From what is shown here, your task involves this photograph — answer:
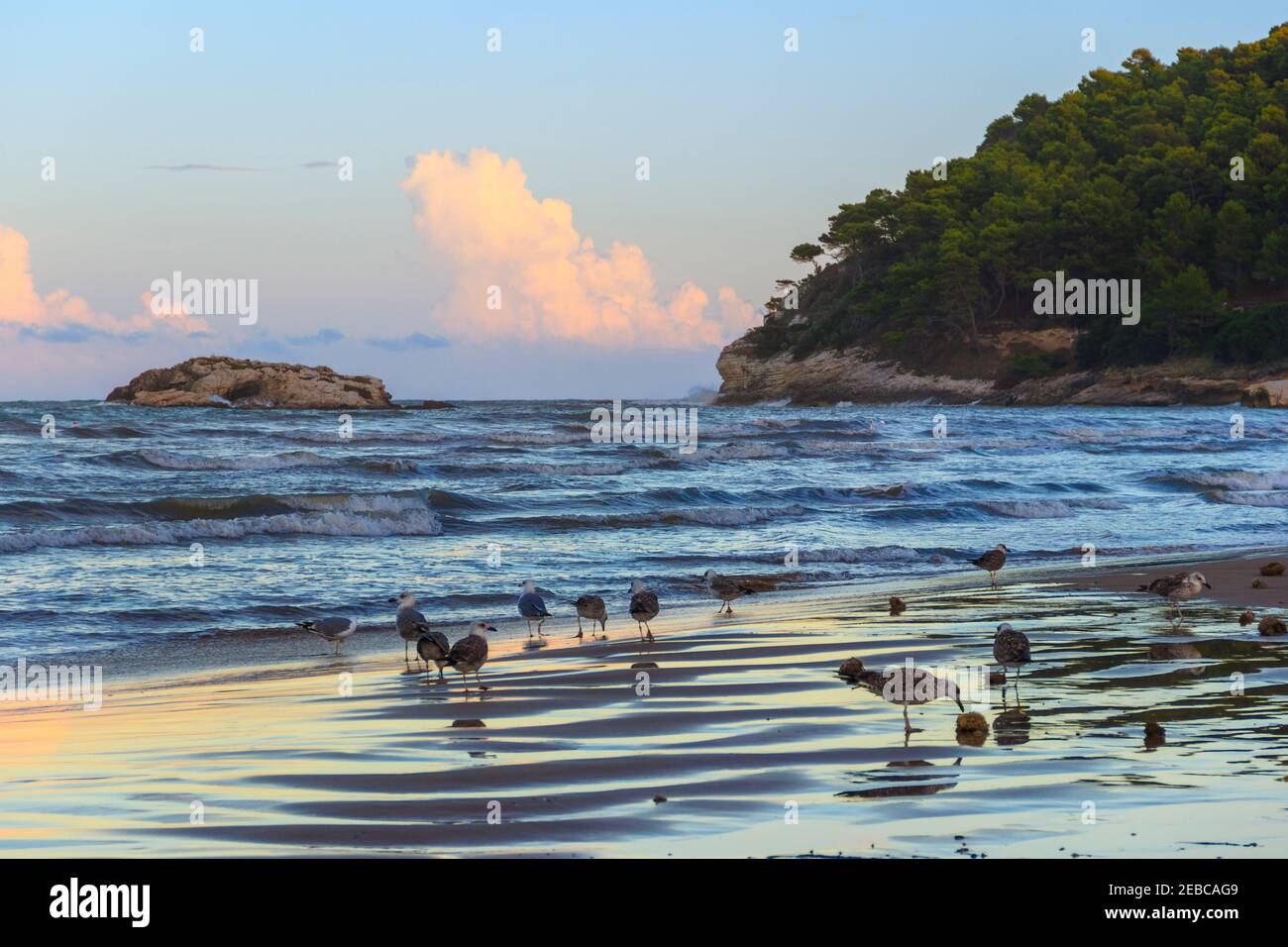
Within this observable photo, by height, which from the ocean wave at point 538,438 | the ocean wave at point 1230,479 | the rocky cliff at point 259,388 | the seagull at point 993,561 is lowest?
the seagull at point 993,561

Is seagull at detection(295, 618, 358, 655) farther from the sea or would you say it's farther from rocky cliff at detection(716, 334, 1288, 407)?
rocky cliff at detection(716, 334, 1288, 407)

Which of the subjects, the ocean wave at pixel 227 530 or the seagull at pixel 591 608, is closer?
the seagull at pixel 591 608

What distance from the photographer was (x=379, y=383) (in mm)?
85688

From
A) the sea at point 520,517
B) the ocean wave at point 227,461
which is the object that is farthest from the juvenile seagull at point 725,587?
the ocean wave at point 227,461

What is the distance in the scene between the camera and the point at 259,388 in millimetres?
82812

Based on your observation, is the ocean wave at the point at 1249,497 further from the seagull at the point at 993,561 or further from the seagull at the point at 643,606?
the seagull at the point at 643,606

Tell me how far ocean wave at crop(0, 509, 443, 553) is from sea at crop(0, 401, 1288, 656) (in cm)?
4

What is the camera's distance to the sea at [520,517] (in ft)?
52.0

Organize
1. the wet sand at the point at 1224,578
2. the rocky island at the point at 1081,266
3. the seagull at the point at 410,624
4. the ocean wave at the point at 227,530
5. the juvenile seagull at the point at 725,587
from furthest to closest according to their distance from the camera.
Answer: the rocky island at the point at 1081,266
the ocean wave at the point at 227,530
the juvenile seagull at the point at 725,587
the wet sand at the point at 1224,578
the seagull at the point at 410,624

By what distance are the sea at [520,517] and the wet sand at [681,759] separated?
4.18 meters

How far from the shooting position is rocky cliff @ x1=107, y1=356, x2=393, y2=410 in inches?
3243
